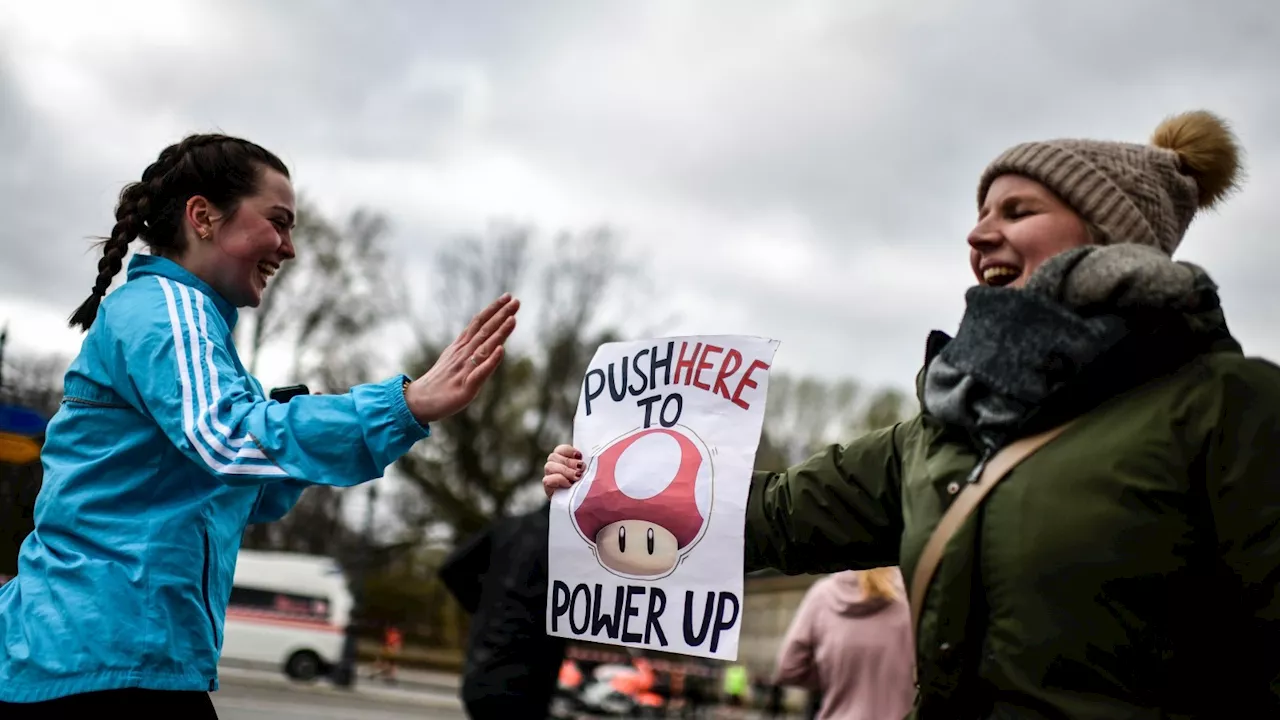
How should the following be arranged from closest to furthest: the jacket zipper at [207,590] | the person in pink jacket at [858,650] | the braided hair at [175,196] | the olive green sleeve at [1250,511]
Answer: the olive green sleeve at [1250,511], the jacket zipper at [207,590], the braided hair at [175,196], the person in pink jacket at [858,650]

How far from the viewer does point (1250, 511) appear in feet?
5.91

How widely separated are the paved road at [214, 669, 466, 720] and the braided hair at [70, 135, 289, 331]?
36.3ft

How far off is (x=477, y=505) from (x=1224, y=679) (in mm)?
32858

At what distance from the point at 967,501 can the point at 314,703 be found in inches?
686

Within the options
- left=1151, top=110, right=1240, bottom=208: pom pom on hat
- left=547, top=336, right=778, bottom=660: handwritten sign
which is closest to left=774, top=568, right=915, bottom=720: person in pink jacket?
left=547, top=336, right=778, bottom=660: handwritten sign

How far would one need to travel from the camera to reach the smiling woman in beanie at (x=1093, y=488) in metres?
1.82

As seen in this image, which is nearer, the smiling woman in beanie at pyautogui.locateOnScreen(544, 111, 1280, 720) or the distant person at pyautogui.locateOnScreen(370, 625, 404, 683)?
the smiling woman in beanie at pyautogui.locateOnScreen(544, 111, 1280, 720)

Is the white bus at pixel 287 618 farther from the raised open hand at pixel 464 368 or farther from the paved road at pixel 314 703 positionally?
the raised open hand at pixel 464 368

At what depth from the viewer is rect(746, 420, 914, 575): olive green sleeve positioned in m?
2.42

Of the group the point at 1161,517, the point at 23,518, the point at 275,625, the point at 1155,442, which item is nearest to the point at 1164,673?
the point at 1161,517

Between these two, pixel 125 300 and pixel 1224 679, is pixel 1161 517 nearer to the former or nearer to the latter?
pixel 1224 679

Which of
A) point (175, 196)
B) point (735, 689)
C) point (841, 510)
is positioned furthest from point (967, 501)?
point (735, 689)

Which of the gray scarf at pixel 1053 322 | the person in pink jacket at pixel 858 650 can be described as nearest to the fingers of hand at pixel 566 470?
the gray scarf at pixel 1053 322

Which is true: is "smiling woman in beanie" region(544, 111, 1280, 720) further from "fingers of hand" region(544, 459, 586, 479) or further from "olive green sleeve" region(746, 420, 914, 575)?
"fingers of hand" region(544, 459, 586, 479)
